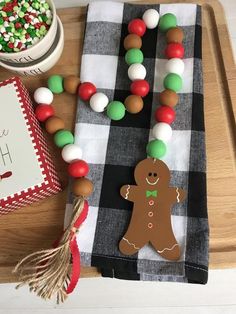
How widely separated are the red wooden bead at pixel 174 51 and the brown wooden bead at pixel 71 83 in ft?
0.53

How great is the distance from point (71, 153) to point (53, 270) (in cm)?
18

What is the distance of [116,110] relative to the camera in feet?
2.23

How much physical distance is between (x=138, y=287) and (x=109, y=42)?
44cm

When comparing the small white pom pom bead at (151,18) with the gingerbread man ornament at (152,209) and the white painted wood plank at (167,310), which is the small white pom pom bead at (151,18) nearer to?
the gingerbread man ornament at (152,209)

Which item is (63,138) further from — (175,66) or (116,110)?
(175,66)

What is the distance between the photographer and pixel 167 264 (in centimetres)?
61

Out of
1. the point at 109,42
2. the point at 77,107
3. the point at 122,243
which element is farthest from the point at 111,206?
the point at 109,42

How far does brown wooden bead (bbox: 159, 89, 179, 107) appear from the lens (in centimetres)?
67

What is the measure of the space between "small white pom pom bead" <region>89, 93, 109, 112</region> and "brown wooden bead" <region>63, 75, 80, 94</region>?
45 mm

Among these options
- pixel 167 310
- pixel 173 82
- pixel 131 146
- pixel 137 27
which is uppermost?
pixel 137 27

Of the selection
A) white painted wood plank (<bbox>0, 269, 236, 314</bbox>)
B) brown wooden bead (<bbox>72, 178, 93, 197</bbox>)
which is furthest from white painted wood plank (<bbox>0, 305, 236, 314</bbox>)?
brown wooden bead (<bbox>72, 178, 93, 197</bbox>)

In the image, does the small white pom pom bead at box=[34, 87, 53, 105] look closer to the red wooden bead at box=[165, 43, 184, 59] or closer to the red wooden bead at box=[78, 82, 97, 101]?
the red wooden bead at box=[78, 82, 97, 101]

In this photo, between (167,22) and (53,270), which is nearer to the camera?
(53,270)

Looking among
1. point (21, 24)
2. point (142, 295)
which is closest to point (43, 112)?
point (21, 24)
